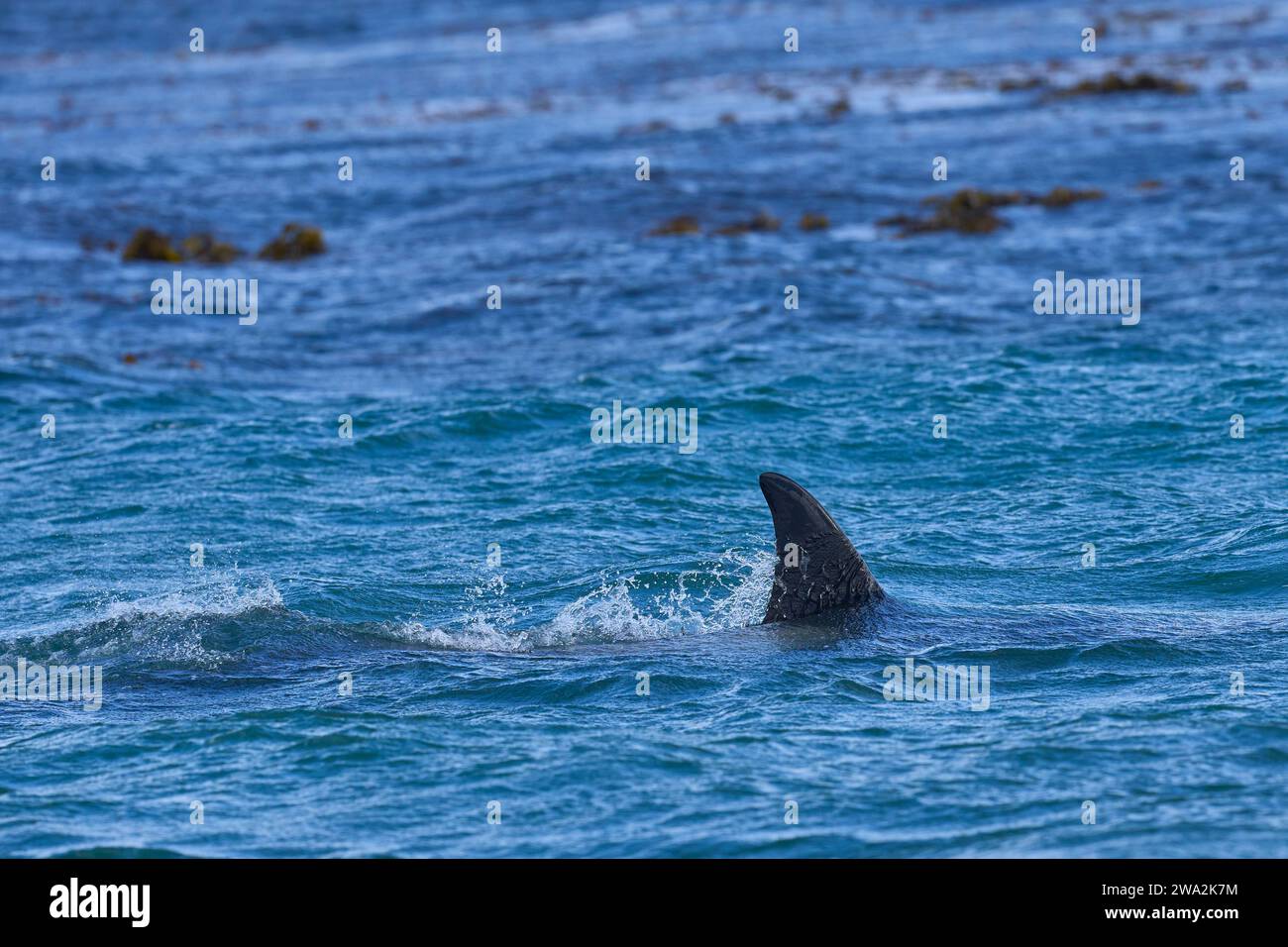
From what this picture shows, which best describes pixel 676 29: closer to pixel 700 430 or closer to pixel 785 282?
pixel 785 282

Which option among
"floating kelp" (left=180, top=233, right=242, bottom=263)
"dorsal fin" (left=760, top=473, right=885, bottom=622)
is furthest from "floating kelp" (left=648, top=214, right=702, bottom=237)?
"dorsal fin" (left=760, top=473, right=885, bottom=622)

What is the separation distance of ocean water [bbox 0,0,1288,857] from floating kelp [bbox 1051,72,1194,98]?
5.12 meters

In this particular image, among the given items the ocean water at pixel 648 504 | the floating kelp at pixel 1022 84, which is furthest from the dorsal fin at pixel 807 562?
the floating kelp at pixel 1022 84

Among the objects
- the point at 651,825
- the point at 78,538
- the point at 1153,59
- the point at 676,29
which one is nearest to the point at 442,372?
the point at 78,538

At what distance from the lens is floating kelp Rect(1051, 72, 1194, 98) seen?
51.9m

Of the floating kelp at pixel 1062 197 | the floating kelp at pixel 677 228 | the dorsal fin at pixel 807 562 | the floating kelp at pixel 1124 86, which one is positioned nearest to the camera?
the dorsal fin at pixel 807 562

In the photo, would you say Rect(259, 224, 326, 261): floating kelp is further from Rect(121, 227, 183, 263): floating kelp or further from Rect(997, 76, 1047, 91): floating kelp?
Rect(997, 76, 1047, 91): floating kelp

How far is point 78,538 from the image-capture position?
18859 mm

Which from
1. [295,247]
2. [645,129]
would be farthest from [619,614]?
[645,129]

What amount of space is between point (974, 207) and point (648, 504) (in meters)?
19.8

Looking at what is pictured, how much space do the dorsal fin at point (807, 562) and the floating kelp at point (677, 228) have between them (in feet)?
71.2

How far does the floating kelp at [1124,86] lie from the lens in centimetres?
5194

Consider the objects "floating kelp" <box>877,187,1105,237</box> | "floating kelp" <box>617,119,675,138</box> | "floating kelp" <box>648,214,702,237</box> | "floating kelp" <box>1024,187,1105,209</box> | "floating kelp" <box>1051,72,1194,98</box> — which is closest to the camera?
"floating kelp" <box>877,187,1105,237</box>

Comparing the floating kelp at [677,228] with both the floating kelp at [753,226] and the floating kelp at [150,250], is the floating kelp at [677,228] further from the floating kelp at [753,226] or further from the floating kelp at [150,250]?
the floating kelp at [150,250]
